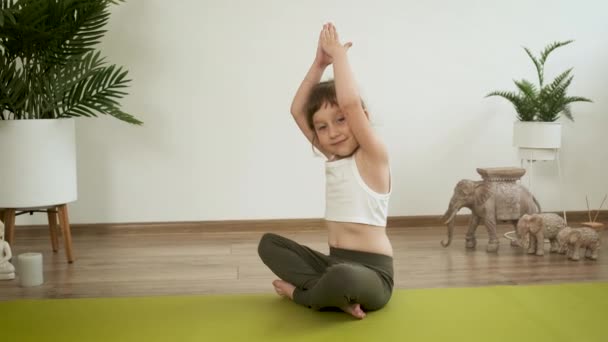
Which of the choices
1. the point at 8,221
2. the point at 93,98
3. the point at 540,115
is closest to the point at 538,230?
the point at 540,115

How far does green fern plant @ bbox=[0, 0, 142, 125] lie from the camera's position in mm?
2801

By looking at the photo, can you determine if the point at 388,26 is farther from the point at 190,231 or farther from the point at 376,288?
the point at 376,288

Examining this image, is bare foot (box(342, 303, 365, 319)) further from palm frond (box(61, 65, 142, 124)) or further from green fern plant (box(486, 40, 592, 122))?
green fern plant (box(486, 40, 592, 122))

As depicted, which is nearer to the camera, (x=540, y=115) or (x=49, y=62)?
(x=49, y=62)

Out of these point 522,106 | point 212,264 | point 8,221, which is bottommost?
point 212,264

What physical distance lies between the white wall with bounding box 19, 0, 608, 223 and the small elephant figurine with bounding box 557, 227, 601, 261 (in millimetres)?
878

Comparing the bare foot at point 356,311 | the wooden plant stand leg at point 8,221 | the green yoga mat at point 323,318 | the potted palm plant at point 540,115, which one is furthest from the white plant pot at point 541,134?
the wooden plant stand leg at point 8,221

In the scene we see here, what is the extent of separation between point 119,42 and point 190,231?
1.01 meters

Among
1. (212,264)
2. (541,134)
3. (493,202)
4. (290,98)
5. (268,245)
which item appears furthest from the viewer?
(290,98)

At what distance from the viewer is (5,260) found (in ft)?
8.84

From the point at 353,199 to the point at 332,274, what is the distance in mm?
270

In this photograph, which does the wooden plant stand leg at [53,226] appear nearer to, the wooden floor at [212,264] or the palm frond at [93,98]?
the wooden floor at [212,264]

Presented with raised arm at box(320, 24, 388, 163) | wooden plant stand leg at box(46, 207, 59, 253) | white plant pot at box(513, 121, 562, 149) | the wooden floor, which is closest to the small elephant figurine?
the wooden floor

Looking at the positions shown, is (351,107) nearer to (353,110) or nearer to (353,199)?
(353,110)
